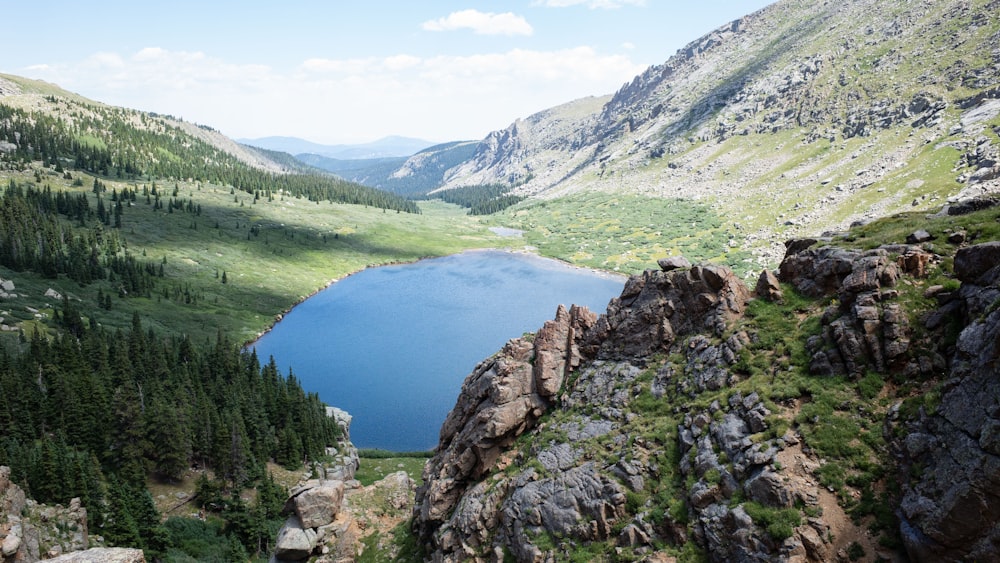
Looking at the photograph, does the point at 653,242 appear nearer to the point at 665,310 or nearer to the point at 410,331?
the point at 410,331

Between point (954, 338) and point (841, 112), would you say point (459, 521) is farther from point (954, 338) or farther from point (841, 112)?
point (841, 112)

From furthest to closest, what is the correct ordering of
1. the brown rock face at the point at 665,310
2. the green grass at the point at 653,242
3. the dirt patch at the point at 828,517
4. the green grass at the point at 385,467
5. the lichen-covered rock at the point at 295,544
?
1. the green grass at the point at 653,242
2. the green grass at the point at 385,467
3. the lichen-covered rock at the point at 295,544
4. the brown rock face at the point at 665,310
5. the dirt patch at the point at 828,517

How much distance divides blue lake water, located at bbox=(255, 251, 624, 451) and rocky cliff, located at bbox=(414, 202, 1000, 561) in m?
43.0

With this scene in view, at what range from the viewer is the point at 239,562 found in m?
37.8

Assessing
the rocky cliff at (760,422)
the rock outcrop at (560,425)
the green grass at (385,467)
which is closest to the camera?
the rocky cliff at (760,422)

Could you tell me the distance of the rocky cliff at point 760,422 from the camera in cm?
1538

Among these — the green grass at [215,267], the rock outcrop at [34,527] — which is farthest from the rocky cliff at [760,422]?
the green grass at [215,267]

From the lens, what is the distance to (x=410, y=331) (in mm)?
115500

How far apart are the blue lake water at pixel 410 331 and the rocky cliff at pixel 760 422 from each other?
43.0 metres

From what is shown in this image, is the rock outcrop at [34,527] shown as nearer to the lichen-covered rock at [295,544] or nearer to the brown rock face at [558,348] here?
the lichen-covered rock at [295,544]

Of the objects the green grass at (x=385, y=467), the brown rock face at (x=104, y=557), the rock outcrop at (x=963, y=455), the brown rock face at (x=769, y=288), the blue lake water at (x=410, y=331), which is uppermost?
the brown rock face at (x=769, y=288)

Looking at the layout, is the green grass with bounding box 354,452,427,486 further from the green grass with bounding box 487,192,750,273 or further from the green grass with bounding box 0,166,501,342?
the green grass with bounding box 487,192,750,273

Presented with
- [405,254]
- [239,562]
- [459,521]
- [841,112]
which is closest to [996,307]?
[459,521]

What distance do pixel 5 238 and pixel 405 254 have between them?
4462 inches
